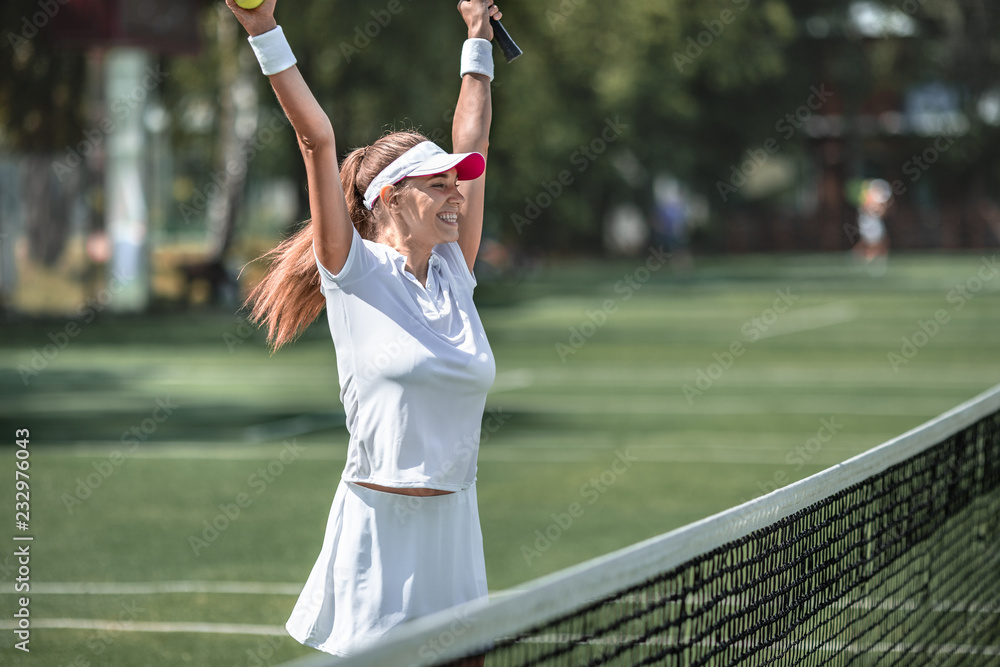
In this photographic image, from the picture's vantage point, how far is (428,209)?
410cm

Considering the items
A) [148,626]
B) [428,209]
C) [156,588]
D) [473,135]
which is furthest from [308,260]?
[156,588]

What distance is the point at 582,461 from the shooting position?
1292 cm

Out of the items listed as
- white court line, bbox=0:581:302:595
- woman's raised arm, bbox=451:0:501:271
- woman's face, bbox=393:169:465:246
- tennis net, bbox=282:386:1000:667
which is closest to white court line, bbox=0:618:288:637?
white court line, bbox=0:581:302:595

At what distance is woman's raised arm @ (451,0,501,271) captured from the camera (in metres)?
4.55

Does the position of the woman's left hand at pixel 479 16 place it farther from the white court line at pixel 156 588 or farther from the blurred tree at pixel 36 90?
the blurred tree at pixel 36 90

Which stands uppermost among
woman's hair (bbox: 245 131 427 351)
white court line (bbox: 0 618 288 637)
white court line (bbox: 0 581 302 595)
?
woman's hair (bbox: 245 131 427 351)

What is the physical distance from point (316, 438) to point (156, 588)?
5.87m

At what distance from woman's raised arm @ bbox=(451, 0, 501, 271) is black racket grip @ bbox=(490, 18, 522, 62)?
0.15 feet

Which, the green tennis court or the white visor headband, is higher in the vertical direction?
the white visor headband

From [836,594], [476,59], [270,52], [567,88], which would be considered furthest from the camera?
[567,88]

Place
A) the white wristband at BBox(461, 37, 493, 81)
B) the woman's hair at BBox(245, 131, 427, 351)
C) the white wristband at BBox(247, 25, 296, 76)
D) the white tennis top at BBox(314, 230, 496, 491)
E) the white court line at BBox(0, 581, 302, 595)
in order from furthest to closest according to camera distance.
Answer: the white court line at BBox(0, 581, 302, 595) → the white wristband at BBox(461, 37, 493, 81) → the woman's hair at BBox(245, 131, 427, 351) → the white tennis top at BBox(314, 230, 496, 491) → the white wristband at BBox(247, 25, 296, 76)

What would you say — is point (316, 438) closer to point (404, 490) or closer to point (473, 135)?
point (473, 135)

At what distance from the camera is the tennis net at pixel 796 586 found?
10.7 feet

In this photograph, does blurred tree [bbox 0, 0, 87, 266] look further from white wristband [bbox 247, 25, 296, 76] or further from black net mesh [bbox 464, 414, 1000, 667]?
white wristband [bbox 247, 25, 296, 76]
